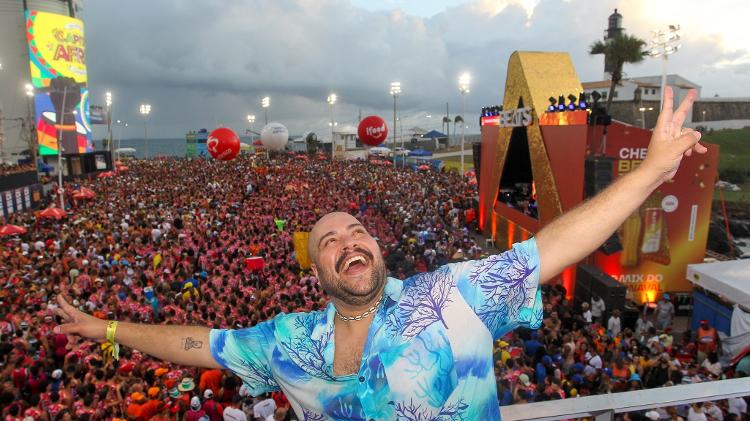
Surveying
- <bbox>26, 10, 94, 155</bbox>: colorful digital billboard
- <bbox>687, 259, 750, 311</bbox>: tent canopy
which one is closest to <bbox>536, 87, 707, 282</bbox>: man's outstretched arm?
<bbox>687, 259, 750, 311</bbox>: tent canopy

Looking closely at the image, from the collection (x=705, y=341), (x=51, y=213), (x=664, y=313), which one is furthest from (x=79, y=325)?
(x=51, y=213)

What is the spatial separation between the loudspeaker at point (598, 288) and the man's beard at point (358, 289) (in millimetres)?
12094

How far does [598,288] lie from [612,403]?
1197cm

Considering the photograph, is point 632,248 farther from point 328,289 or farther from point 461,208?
point 328,289

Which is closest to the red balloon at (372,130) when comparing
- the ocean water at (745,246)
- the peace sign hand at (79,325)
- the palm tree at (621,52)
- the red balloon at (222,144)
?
the red balloon at (222,144)

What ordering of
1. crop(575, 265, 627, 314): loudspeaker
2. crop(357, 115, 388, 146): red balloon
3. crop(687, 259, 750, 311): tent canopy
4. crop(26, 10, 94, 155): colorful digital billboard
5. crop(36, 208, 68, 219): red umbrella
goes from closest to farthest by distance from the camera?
crop(687, 259, 750, 311): tent canopy, crop(575, 265, 627, 314): loudspeaker, crop(36, 208, 68, 219): red umbrella, crop(357, 115, 388, 146): red balloon, crop(26, 10, 94, 155): colorful digital billboard

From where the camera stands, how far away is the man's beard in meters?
1.76

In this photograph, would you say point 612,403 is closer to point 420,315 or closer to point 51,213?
point 420,315

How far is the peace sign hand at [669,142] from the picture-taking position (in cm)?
168

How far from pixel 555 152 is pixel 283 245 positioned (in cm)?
909

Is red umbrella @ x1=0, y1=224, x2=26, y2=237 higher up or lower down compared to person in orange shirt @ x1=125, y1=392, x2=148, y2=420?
higher up

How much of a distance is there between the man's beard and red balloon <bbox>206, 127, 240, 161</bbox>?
75.5 ft

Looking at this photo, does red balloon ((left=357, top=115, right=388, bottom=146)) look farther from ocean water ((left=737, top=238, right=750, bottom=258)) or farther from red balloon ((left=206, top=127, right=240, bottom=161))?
ocean water ((left=737, top=238, right=750, bottom=258))

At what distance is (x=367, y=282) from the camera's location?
1776mm
